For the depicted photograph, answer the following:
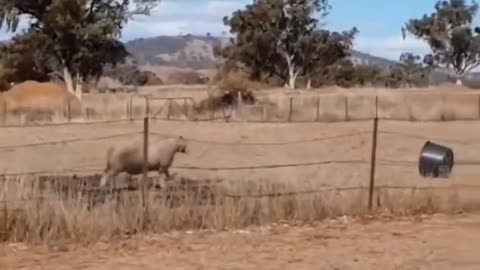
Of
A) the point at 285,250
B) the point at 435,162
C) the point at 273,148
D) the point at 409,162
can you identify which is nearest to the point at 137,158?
the point at 435,162

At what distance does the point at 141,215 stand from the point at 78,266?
6.72ft

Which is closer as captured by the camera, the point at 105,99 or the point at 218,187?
the point at 218,187

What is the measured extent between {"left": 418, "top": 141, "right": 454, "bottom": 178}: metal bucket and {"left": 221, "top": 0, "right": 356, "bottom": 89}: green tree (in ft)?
191

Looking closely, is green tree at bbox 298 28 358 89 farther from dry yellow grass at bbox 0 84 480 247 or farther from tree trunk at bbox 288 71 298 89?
dry yellow grass at bbox 0 84 480 247

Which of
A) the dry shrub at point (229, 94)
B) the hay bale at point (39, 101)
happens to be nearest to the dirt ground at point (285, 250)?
the hay bale at point (39, 101)

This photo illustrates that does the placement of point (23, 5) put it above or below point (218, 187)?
above

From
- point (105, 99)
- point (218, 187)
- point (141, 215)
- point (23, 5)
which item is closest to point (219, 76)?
point (105, 99)

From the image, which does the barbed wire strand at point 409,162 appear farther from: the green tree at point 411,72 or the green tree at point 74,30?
A: the green tree at point 411,72

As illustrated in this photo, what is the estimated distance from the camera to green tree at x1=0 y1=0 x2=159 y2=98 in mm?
53656

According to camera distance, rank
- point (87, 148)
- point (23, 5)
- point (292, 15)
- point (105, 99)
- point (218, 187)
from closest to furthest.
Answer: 1. point (218, 187)
2. point (87, 148)
3. point (105, 99)
4. point (23, 5)
5. point (292, 15)

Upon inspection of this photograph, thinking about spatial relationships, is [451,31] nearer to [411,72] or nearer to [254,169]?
[411,72]

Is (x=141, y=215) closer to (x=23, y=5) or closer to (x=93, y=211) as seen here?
(x=93, y=211)

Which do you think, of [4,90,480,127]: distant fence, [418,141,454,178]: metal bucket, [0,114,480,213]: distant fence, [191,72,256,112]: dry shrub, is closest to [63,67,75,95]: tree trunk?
[4,90,480,127]: distant fence

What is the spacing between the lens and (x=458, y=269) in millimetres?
9875
